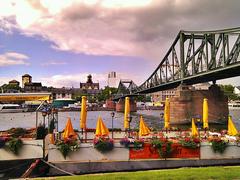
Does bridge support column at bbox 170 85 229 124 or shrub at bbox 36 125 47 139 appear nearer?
shrub at bbox 36 125 47 139

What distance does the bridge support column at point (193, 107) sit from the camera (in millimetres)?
66188

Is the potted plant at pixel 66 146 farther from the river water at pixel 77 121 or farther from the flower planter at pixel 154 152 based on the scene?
the river water at pixel 77 121

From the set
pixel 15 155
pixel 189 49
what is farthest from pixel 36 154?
pixel 189 49

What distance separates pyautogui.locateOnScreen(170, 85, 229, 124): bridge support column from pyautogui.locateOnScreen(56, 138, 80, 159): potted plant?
174 feet

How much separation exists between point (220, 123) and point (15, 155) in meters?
57.0

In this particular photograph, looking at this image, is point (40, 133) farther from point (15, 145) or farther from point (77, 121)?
point (77, 121)

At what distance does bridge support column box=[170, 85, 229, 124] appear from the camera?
217ft

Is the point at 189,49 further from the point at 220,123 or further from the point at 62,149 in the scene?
the point at 62,149

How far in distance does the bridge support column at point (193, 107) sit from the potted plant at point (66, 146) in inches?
2093

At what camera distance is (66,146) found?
1483cm

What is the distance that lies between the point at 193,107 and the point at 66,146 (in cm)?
5496

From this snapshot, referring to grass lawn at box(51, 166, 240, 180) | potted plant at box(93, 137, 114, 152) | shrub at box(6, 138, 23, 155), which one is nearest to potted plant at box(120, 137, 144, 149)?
potted plant at box(93, 137, 114, 152)

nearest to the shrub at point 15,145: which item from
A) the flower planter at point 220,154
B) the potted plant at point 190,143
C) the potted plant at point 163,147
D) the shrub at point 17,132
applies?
the shrub at point 17,132

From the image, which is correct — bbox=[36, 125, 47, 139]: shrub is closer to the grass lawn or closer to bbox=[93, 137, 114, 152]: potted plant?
bbox=[93, 137, 114, 152]: potted plant
